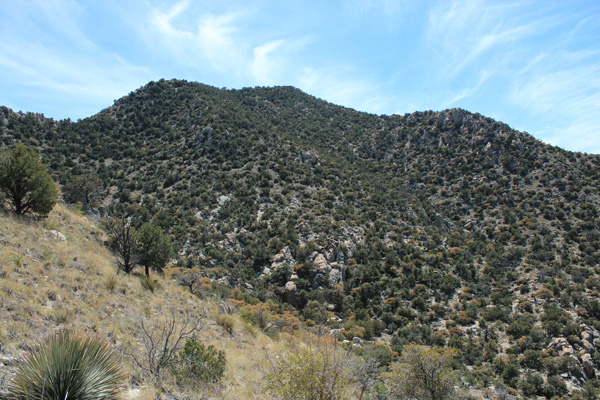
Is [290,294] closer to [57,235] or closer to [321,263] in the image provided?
[321,263]

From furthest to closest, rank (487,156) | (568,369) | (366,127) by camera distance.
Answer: (366,127) < (487,156) < (568,369)

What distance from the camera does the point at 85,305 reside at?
7344 millimetres

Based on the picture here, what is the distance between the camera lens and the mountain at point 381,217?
67.8ft

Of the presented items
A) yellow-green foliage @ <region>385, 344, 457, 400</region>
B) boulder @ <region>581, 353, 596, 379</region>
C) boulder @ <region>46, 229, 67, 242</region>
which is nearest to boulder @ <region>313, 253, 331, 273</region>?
yellow-green foliage @ <region>385, 344, 457, 400</region>

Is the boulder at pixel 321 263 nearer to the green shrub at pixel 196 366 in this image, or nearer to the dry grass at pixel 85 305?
the dry grass at pixel 85 305

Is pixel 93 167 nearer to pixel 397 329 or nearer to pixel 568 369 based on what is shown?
pixel 397 329

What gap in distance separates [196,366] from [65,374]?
369 cm

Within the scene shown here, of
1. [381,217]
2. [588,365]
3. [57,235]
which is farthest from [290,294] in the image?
[588,365]

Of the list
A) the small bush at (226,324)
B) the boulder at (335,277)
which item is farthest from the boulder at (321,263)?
the small bush at (226,324)

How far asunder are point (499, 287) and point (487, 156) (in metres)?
29.1

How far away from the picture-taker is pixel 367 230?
32.2 meters

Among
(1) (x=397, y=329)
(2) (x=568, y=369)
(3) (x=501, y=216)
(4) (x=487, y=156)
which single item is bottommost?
(1) (x=397, y=329)

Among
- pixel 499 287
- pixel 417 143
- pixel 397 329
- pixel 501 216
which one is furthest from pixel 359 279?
pixel 417 143

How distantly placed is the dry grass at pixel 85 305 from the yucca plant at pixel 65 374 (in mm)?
1255
